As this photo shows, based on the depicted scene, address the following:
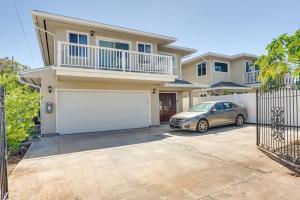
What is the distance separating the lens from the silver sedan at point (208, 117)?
31.2ft

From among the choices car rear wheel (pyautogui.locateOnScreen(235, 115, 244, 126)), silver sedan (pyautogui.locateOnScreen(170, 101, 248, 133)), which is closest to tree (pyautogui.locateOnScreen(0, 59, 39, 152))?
silver sedan (pyautogui.locateOnScreen(170, 101, 248, 133))

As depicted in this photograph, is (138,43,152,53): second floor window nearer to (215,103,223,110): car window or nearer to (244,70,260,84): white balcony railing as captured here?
(215,103,223,110): car window

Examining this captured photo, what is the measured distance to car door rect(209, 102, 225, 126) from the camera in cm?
1017

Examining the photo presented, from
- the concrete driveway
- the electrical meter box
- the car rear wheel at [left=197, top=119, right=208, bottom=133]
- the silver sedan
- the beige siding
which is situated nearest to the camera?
the concrete driveway

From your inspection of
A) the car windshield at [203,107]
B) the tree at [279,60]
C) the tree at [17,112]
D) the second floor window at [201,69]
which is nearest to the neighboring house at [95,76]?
the tree at [17,112]

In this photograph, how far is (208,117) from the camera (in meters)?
9.96

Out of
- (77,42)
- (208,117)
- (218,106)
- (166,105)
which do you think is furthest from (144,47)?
(208,117)

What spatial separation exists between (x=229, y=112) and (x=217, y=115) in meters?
1.11

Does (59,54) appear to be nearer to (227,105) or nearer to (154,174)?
(154,174)

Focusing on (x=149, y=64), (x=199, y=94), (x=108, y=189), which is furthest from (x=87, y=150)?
(x=199, y=94)

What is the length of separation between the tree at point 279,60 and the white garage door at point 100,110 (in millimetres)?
7679

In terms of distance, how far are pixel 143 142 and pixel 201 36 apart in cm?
984

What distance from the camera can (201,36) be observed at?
13945 millimetres

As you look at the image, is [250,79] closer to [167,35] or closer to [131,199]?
[167,35]
